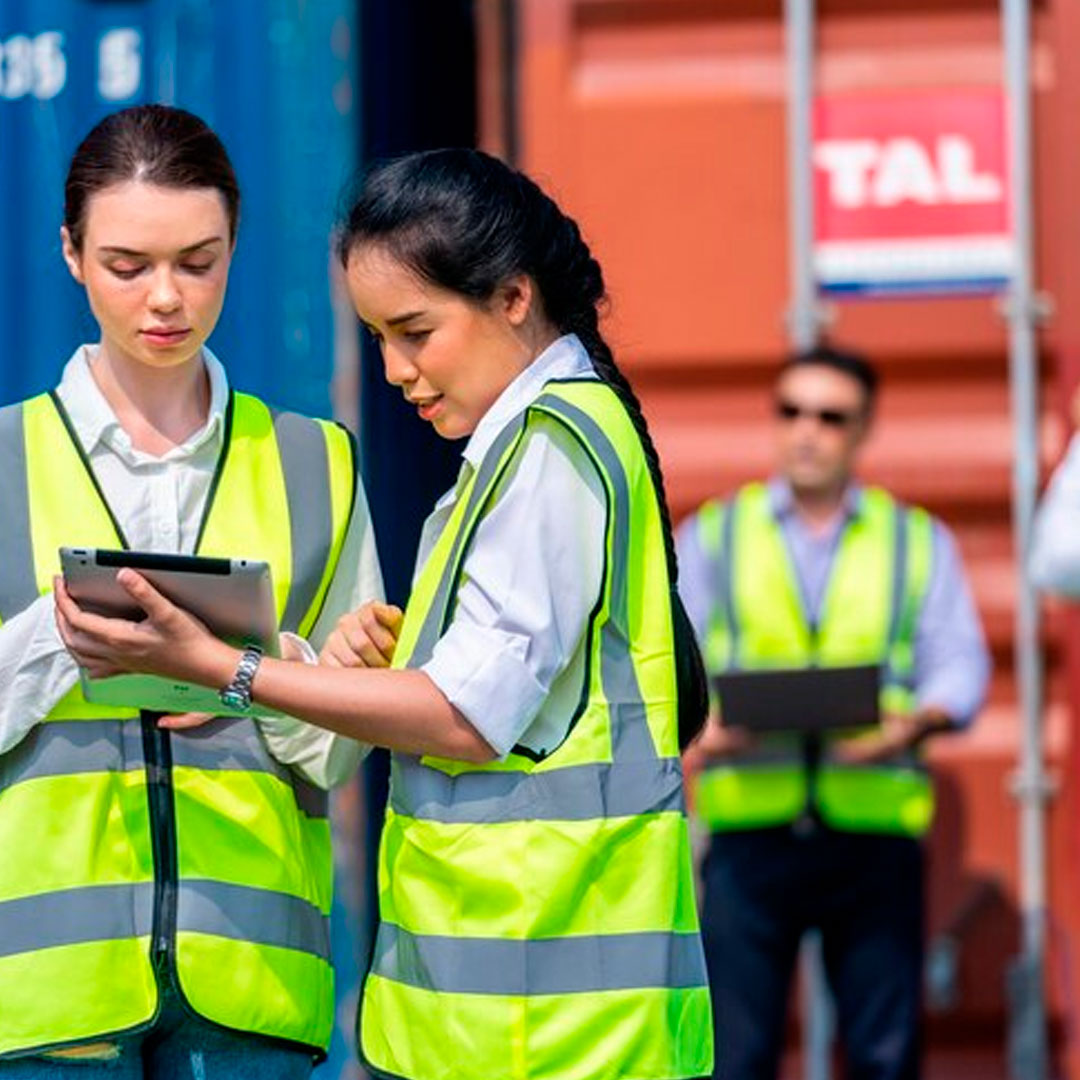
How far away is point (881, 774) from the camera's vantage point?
500 cm

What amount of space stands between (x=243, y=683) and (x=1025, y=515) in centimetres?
289

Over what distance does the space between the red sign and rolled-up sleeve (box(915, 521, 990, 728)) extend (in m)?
0.54

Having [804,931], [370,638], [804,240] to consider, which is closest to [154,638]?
[370,638]

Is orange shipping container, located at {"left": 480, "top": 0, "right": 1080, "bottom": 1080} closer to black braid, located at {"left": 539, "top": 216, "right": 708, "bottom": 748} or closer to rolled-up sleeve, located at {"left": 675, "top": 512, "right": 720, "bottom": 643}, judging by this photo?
rolled-up sleeve, located at {"left": 675, "top": 512, "right": 720, "bottom": 643}

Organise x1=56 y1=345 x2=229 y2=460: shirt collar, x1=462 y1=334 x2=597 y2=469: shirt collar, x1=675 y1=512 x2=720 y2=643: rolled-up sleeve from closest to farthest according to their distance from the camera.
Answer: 1. x1=462 y1=334 x2=597 y2=469: shirt collar
2. x1=56 y1=345 x2=229 y2=460: shirt collar
3. x1=675 y1=512 x2=720 y2=643: rolled-up sleeve

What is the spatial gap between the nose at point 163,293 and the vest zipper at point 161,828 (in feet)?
1.33

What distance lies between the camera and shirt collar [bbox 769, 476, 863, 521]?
5148 millimetres

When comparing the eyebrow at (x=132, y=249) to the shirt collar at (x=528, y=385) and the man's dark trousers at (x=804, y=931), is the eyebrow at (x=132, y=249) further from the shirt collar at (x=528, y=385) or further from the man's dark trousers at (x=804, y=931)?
the man's dark trousers at (x=804, y=931)

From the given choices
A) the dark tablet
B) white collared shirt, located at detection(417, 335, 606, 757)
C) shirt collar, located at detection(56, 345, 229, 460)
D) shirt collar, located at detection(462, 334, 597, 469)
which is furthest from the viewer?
the dark tablet

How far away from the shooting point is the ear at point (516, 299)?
2.71 metres

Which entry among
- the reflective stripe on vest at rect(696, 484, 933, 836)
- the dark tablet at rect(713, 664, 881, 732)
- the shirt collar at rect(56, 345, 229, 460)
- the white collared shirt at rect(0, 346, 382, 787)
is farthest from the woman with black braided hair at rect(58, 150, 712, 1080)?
the reflective stripe on vest at rect(696, 484, 933, 836)

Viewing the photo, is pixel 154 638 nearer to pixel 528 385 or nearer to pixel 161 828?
pixel 161 828

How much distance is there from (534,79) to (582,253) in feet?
8.73

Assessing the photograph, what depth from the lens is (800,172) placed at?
5.32m
